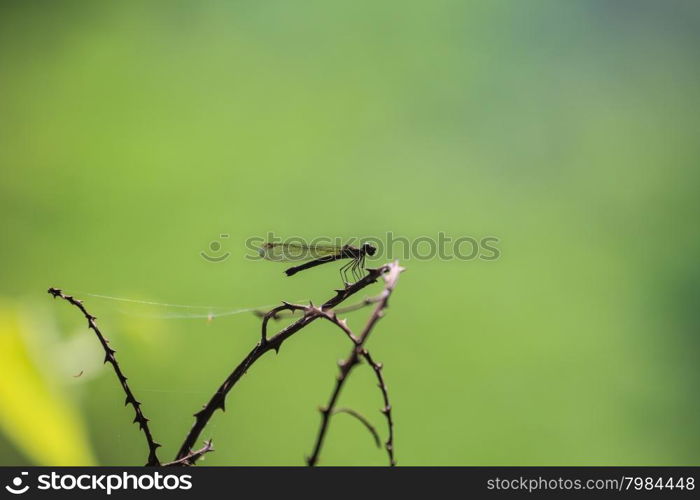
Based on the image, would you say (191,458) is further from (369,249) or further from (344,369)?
(369,249)

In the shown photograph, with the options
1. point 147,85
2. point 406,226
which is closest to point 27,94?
point 147,85

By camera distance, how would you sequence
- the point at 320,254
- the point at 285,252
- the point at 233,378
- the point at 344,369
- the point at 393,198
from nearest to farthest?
the point at 344,369, the point at 233,378, the point at 320,254, the point at 285,252, the point at 393,198

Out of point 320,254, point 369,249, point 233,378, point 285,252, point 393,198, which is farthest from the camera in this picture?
point 393,198

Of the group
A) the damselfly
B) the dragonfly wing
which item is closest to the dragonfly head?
the damselfly

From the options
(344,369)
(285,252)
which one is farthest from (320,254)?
(344,369)

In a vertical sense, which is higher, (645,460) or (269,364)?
(269,364)

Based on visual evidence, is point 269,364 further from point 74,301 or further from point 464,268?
point 74,301

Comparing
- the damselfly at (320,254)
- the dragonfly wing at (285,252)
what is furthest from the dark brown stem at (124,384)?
the dragonfly wing at (285,252)
